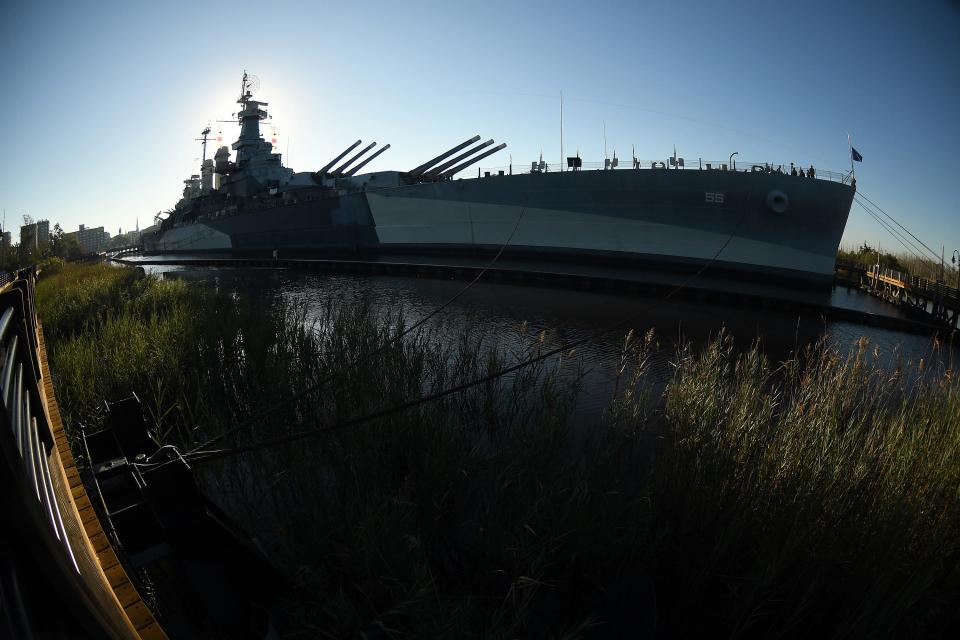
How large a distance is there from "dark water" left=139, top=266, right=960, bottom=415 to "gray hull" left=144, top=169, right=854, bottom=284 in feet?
5.48

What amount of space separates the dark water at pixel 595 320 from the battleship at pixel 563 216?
4.90 ft

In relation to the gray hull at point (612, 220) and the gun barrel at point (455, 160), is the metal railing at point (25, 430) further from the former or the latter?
the gun barrel at point (455, 160)

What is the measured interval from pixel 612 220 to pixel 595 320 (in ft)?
24.6

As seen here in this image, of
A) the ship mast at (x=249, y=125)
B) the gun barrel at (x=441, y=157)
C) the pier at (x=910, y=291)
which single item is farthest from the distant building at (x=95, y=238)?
the pier at (x=910, y=291)

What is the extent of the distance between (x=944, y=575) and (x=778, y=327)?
26.0 ft

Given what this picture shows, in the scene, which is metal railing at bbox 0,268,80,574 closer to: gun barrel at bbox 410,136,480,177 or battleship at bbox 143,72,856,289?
battleship at bbox 143,72,856,289

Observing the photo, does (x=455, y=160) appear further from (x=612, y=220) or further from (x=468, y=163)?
(x=612, y=220)

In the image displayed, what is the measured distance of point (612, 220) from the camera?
1623cm

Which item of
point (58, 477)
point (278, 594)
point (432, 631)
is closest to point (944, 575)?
point (432, 631)

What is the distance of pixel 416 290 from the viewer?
532 inches

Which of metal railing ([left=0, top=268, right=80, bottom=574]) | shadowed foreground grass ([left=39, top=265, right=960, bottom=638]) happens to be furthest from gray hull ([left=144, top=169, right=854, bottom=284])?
metal railing ([left=0, top=268, right=80, bottom=574])

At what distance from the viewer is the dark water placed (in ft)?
23.7

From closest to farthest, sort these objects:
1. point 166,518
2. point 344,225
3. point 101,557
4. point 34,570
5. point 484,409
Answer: point 34,570 < point 101,557 < point 166,518 < point 484,409 < point 344,225

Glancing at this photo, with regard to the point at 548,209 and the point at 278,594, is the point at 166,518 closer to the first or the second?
the point at 278,594
